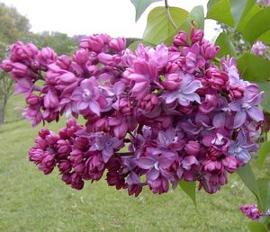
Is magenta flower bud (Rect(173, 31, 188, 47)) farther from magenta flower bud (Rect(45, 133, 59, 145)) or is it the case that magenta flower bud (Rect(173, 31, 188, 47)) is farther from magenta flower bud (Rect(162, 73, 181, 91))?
magenta flower bud (Rect(45, 133, 59, 145))

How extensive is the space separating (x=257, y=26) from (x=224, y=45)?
0.05 m

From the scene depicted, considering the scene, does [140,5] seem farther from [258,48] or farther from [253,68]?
[258,48]

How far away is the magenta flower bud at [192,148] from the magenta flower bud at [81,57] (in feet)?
0.45

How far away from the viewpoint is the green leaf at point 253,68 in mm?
689

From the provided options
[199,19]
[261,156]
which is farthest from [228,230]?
[199,19]

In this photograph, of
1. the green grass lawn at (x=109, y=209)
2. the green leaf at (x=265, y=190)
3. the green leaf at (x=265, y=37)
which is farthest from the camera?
the green grass lawn at (x=109, y=209)

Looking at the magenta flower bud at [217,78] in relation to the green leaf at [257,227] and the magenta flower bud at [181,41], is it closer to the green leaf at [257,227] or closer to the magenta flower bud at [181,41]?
the magenta flower bud at [181,41]

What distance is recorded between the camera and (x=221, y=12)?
2.50 feet

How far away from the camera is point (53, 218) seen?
4676 mm

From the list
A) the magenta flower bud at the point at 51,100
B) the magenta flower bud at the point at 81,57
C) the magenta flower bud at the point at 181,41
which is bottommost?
the magenta flower bud at the point at 51,100

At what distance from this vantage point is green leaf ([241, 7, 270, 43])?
74 centimetres

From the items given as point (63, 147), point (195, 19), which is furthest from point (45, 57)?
point (195, 19)

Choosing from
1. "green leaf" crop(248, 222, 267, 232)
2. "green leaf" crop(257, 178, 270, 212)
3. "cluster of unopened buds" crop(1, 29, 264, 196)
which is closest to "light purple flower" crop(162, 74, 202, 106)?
"cluster of unopened buds" crop(1, 29, 264, 196)

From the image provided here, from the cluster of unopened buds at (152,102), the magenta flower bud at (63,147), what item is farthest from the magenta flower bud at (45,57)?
the magenta flower bud at (63,147)
